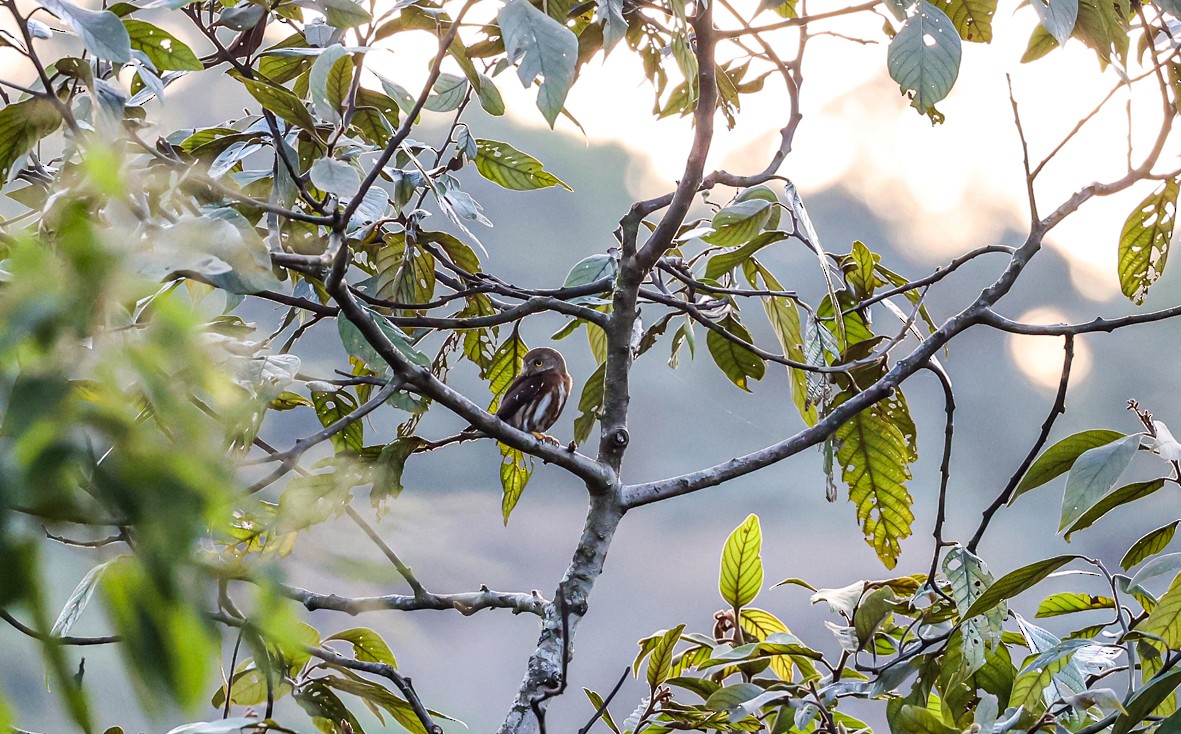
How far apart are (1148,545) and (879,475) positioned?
33cm

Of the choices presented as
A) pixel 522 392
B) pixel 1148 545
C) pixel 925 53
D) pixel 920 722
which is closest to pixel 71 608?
pixel 920 722

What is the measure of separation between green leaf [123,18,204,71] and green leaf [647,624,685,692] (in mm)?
810

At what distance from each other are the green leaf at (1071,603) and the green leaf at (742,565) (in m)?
0.35

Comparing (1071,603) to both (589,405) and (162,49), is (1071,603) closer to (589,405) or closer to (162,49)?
(589,405)

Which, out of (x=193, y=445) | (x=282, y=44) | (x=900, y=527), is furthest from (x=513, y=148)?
(x=193, y=445)

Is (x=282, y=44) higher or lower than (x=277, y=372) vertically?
higher

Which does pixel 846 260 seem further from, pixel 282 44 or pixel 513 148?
pixel 282 44

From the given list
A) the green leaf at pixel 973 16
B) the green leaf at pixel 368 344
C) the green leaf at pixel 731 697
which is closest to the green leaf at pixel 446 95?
the green leaf at pixel 368 344

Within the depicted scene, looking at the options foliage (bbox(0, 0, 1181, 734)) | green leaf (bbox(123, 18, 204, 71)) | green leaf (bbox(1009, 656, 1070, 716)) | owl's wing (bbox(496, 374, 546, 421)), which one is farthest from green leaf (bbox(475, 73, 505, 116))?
owl's wing (bbox(496, 374, 546, 421))

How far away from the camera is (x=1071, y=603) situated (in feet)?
3.76

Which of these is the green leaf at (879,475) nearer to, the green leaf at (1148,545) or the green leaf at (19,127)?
the green leaf at (1148,545)

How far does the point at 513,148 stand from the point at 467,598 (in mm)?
591

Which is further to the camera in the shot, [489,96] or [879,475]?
[879,475]

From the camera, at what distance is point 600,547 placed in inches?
45.4
